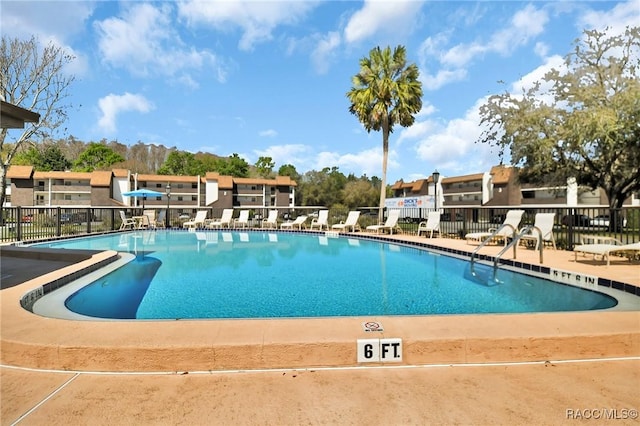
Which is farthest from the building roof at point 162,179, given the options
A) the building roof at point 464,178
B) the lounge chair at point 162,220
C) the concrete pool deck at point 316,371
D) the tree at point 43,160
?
the concrete pool deck at point 316,371

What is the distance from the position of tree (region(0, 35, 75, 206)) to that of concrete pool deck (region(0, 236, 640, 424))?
20.8 m

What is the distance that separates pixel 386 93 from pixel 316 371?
18408 millimetres

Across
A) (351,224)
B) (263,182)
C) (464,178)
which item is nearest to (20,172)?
(263,182)

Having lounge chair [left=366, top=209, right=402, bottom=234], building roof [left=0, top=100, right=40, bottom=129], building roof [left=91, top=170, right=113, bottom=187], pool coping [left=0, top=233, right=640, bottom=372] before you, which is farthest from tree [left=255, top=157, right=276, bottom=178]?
pool coping [left=0, top=233, right=640, bottom=372]

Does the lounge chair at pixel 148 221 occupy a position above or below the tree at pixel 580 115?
below

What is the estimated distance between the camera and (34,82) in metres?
19.1

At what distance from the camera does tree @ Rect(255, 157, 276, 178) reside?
224 feet

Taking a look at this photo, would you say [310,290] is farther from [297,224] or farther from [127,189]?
[127,189]

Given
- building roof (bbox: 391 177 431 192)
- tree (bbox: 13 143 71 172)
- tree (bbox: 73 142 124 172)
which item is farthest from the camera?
tree (bbox: 73 142 124 172)

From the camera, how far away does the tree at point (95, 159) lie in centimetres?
6293

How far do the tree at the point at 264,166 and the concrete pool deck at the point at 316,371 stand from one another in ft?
217

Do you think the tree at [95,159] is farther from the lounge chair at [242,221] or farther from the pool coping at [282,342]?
the pool coping at [282,342]

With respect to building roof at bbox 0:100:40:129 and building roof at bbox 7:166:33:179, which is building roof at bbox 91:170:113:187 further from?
building roof at bbox 0:100:40:129

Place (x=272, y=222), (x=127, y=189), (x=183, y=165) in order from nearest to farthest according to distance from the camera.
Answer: (x=272, y=222) < (x=127, y=189) < (x=183, y=165)
